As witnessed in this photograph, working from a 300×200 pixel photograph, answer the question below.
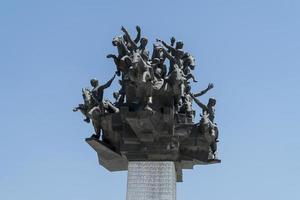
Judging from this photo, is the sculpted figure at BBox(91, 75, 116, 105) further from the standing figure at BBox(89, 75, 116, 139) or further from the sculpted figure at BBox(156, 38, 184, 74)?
the sculpted figure at BBox(156, 38, 184, 74)

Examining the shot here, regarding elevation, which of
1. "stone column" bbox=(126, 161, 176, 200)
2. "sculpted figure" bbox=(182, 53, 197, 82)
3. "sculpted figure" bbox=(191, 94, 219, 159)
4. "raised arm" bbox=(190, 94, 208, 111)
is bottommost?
"stone column" bbox=(126, 161, 176, 200)

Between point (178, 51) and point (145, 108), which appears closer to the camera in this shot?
point (145, 108)

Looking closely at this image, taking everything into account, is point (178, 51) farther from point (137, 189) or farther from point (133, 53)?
point (137, 189)

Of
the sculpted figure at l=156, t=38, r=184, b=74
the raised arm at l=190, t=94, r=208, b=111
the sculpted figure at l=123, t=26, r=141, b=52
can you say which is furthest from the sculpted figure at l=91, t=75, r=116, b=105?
the raised arm at l=190, t=94, r=208, b=111

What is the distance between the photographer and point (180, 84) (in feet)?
65.4

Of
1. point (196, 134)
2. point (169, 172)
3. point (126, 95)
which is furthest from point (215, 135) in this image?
point (126, 95)

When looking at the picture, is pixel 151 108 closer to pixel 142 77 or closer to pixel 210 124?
pixel 142 77

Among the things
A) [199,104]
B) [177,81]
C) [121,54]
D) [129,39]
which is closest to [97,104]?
[121,54]

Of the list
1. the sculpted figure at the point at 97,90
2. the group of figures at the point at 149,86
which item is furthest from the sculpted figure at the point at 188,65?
the sculpted figure at the point at 97,90

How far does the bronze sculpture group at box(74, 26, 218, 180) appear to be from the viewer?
786 inches

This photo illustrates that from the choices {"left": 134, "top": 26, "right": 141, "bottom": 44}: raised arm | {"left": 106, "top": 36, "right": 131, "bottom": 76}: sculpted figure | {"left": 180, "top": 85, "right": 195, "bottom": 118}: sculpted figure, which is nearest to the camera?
{"left": 180, "top": 85, "right": 195, "bottom": 118}: sculpted figure

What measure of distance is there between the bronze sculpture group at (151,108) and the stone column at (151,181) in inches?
10.9

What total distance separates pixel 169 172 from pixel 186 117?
6.61ft

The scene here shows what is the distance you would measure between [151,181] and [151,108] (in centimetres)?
241
